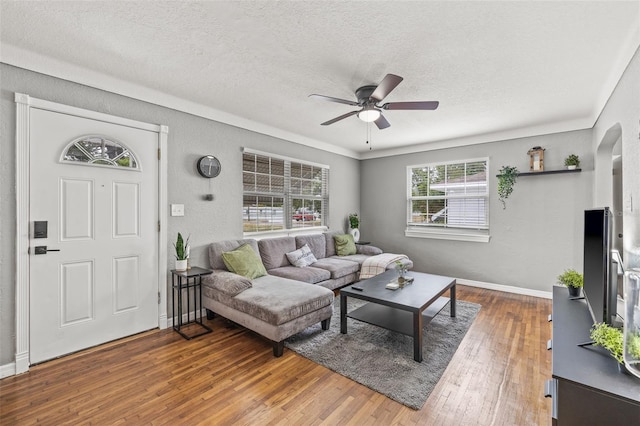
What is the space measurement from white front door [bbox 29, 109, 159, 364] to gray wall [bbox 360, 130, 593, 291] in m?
4.47

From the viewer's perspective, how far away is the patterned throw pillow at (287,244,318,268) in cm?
427

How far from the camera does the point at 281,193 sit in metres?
4.62

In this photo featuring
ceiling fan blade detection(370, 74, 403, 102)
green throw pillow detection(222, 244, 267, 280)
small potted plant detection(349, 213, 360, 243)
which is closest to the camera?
ceiling fan blade detection(370, 74, 403, 102)

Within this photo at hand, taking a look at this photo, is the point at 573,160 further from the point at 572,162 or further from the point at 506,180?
the point at 506,180

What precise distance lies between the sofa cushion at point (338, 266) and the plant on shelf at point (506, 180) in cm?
256

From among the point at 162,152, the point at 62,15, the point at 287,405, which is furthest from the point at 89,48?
the point at 287,405

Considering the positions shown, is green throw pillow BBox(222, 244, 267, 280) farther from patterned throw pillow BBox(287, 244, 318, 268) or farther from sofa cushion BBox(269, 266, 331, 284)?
patterned throw pillow BBox(287, 244, 318, 268)

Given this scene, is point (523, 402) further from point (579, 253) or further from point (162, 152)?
point (162, 152)

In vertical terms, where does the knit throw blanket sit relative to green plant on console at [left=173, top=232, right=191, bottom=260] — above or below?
below

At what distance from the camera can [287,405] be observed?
1.92 metres

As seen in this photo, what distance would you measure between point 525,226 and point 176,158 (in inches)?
198

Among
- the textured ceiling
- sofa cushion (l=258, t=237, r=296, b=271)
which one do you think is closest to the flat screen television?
the textured ceiling

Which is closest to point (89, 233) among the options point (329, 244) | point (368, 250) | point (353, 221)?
point (329, 244)

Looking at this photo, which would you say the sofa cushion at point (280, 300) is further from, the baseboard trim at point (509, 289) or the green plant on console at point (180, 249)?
the baseboard trim at point (509, 289)
